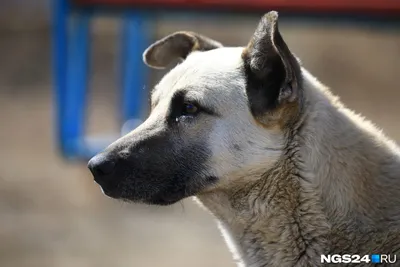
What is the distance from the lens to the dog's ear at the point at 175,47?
4.70 metres

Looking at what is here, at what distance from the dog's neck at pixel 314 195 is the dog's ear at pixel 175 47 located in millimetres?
847

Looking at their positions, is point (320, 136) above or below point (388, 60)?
above

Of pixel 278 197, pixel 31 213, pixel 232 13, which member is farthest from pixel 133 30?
pixel 278 197

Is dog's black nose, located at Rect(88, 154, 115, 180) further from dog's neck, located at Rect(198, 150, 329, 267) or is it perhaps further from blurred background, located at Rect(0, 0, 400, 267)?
blurred background, located at Rect(0, 0, 400, 267)

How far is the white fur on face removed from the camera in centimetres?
393

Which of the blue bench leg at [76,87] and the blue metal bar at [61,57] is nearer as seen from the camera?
the blue metal bar at [61,57]

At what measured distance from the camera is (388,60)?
68.7 ft

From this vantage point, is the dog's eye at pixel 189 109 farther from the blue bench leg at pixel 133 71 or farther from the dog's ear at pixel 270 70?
the blue bench leg at pixel 133 71

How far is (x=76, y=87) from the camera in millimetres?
7801

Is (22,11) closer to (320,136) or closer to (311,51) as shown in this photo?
Answer: (311,51)

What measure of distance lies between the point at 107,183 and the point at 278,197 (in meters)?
0.74

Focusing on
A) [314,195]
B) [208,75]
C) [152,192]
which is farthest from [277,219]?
[208,75]

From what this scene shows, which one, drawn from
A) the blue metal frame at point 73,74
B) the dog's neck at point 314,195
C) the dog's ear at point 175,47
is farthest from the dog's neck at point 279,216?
the blue metal frame at point 73,74

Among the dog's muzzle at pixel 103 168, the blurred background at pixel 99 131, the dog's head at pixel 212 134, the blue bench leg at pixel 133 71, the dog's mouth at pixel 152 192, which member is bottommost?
the blurred background at pixel 99 131
